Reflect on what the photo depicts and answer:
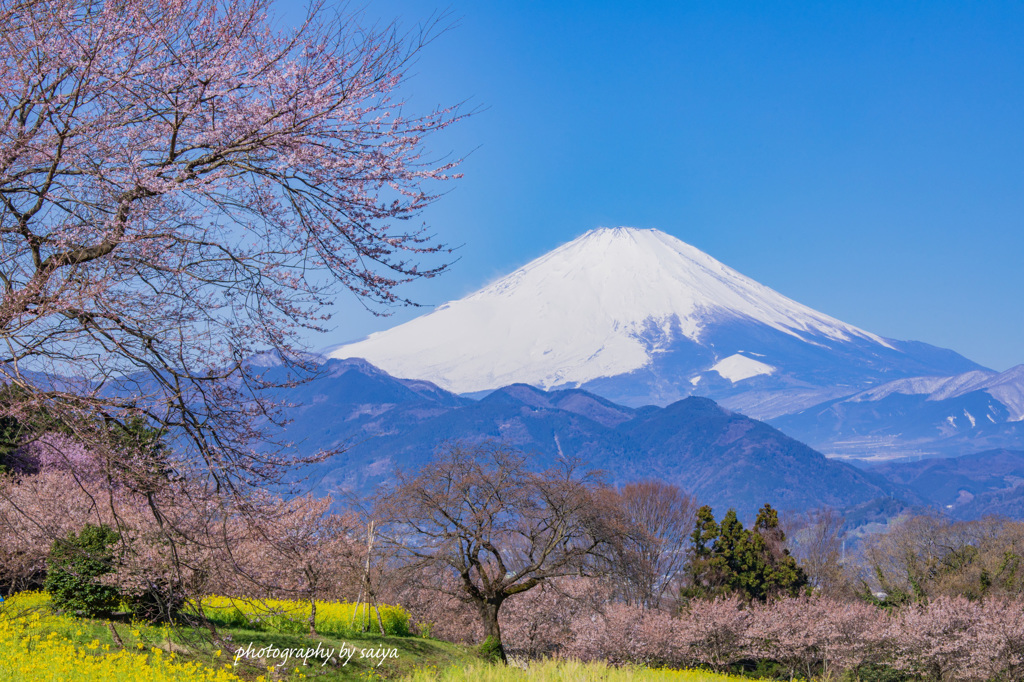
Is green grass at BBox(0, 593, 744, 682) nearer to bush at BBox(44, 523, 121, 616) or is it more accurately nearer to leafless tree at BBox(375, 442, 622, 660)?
bush at BBox(44, 523, 121, 616)

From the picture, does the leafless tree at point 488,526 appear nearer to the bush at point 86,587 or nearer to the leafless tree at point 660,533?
the bush at point 86,587

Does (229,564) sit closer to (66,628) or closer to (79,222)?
(79,222)

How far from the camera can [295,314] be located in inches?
216

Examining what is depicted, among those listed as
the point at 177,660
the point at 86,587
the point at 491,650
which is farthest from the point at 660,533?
the point at 177,660

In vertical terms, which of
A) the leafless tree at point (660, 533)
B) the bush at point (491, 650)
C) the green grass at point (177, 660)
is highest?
the green grass at point (177, 660)

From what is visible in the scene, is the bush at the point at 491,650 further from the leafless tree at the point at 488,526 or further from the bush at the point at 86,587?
the bush at the point at 86,587

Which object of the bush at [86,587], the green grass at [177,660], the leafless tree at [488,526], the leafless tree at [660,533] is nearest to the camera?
the green grass at [177,660]

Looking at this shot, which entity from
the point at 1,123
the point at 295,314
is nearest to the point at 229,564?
the point at 295,314

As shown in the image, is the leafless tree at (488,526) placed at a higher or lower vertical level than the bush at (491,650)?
higher

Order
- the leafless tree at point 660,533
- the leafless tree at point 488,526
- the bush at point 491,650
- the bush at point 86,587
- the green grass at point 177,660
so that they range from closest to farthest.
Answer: the green grass at point 177,660 < the bush at point 86,587 < the bush at point 491,650 < the leafless tree at point 488,526 < the leafless tree at point 660,533

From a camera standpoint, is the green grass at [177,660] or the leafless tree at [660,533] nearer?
the green grass at [177,660]

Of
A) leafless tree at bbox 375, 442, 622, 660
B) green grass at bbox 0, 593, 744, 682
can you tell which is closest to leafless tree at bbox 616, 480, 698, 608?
leafless tree at bbox 375, 442, 622, 660

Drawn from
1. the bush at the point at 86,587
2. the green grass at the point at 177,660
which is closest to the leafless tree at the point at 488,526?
the green grass at the point at 177,660

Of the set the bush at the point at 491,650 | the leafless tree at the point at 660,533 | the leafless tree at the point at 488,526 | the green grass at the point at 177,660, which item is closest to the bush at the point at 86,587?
the green grass at the point at 177,660
